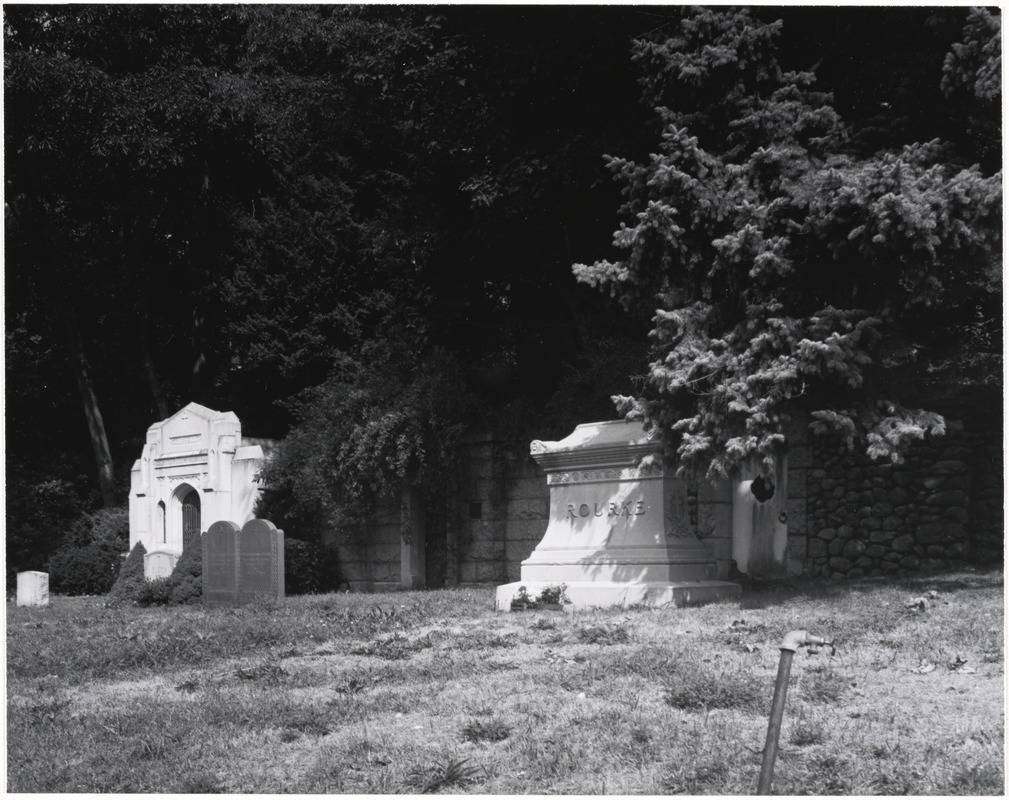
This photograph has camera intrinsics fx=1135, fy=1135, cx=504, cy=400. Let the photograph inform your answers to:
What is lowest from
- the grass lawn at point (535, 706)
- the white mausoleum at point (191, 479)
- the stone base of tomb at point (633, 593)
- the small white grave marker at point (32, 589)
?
the small white grave marker at point (32, 589)

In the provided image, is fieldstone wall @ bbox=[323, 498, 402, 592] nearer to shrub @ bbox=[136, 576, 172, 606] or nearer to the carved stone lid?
shrub @ bbox=[136, 576, 172, 606]

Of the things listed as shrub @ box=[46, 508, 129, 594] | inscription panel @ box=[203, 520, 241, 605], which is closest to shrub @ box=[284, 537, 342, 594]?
inscription panel @ box=[203, 520, 241, 605]

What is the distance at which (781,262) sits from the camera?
36.9 ft

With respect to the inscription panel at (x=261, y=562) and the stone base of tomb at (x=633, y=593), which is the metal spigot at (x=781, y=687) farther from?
the inscription panel at (x=261, y=562)

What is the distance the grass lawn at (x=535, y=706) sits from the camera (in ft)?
18.4

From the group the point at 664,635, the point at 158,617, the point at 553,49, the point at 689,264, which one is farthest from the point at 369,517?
the point at 664,635

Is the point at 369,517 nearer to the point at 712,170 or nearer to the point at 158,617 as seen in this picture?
the point at 158,617

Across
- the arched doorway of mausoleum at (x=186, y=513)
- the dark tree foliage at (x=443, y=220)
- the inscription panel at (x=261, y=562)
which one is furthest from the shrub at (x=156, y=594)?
the arched doorway of mausoleum at (x=186, y=513)

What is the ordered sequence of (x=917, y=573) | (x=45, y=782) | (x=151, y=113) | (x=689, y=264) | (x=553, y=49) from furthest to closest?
(x=151, y=113) < (x=553, y=49) < (x=917, y=573) < (x=689, y=264) < (x=45, y=782)

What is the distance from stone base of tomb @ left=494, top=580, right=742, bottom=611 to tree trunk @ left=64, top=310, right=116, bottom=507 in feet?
60.6

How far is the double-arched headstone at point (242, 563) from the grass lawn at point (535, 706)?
187 inches

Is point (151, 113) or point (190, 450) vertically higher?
point (151, 113)

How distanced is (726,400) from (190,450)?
15001 millimetres

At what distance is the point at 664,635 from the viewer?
9289mm
